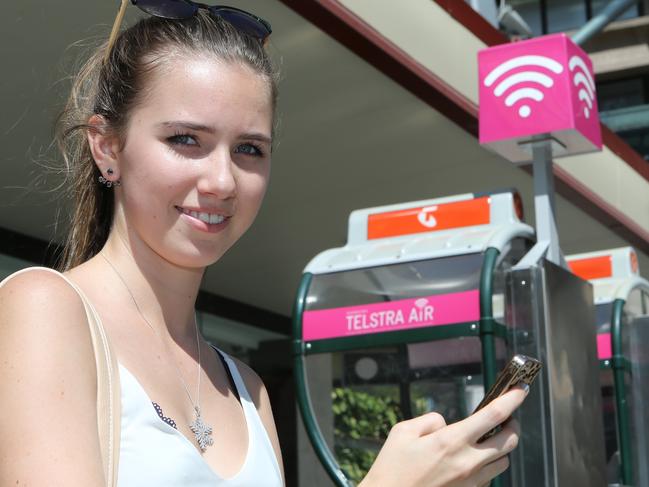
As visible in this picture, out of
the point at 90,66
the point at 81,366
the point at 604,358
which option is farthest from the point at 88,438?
the point at 604,358

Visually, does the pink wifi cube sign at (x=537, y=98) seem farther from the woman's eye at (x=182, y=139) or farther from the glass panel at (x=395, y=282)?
the woman's eye at (x=182, y=139)

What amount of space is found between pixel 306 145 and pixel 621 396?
2385 millimetres

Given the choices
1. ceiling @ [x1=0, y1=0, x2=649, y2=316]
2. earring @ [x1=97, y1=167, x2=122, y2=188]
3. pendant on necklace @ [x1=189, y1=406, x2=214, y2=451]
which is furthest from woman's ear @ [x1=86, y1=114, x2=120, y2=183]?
ceiling @ [x1=0, y1=0, x2=649, y2=316]

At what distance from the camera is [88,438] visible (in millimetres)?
1424

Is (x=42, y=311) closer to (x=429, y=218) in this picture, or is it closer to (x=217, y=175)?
(x=217, y=175)

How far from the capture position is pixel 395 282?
5305 millimetres

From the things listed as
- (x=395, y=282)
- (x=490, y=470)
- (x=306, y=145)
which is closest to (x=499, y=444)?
(x=490, y=470)

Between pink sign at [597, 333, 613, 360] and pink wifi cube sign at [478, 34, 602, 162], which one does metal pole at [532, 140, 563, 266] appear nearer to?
pink wifi cube sign at [478, 34, 602, 162]

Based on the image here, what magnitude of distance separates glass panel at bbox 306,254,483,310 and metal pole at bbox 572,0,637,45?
8.61 metres

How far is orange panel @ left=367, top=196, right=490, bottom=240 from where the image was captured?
5449 mm

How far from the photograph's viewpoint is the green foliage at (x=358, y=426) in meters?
5.51

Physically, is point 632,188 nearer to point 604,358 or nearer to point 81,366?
point 604,358

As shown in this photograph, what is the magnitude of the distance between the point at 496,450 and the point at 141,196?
2.17 feet

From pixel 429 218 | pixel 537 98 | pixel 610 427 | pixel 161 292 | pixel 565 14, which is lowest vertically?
pixel 161 292
